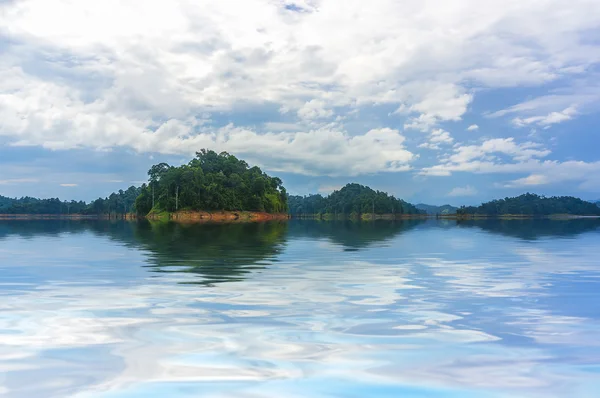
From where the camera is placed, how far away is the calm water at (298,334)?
6.60 meters

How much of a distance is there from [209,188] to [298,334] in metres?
156

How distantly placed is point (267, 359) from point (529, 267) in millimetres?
15331

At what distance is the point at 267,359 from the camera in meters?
7.57

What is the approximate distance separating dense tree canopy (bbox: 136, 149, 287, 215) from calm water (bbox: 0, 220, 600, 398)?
14598cm

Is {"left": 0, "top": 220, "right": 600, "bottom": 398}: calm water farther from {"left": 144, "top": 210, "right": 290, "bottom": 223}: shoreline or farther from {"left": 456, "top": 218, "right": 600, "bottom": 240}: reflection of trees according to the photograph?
{"left": 144, "top": 210, "right": 290, "bottom": 223}: shoreline

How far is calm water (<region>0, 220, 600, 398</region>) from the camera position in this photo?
6.60 m

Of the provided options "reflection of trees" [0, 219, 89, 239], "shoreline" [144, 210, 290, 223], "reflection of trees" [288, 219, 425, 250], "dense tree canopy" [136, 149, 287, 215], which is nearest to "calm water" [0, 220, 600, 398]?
"reflection of trees" [288, 219, 425, 250]

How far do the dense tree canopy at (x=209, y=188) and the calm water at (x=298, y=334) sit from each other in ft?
479

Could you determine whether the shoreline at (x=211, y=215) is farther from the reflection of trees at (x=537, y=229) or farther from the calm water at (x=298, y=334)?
the calm water at (x=298, y=334)

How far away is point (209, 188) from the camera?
162375 mm

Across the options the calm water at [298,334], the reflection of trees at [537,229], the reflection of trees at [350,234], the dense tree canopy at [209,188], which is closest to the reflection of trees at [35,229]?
the reflection of trees at [350,234]

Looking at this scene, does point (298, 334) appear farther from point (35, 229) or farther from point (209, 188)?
point (209, 188)

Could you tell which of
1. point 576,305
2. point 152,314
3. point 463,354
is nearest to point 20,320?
point 152,314

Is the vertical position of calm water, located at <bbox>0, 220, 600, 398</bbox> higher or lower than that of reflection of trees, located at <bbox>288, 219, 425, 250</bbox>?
lower
